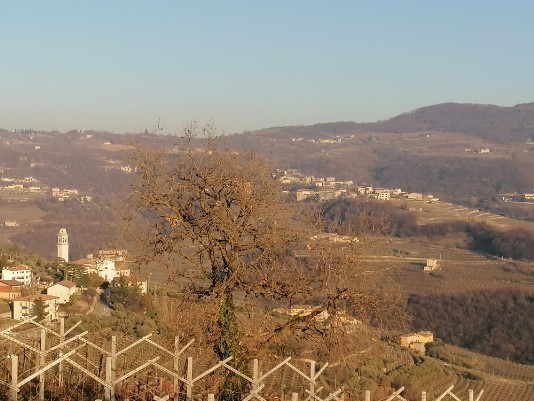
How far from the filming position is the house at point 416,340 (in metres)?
25.9

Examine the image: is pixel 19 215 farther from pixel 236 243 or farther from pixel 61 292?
pixel 236 243

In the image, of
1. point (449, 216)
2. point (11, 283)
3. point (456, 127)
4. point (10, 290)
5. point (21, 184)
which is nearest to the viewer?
point (10, 290)

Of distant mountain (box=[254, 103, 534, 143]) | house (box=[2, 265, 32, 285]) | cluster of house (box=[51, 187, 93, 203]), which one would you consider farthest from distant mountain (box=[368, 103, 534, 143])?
house (box=[2, 265, 32, 285])

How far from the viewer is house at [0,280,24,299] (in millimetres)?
23922

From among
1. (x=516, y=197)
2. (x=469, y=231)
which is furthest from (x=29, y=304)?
(x=516, y=197)

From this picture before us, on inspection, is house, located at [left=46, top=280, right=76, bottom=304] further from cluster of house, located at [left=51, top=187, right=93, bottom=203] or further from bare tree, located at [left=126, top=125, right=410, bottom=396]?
cluster of house, located at [left=51, top=187, right=93, bottom=203]

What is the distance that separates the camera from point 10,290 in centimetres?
2412

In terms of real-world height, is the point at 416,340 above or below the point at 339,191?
above

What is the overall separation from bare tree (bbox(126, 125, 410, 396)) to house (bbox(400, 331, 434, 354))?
17.9 metres

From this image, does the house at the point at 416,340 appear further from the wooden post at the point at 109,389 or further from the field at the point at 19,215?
the field at the point at 19,215

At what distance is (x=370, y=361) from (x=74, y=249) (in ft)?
119

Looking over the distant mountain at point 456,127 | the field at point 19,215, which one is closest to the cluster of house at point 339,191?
the field at point 19,215

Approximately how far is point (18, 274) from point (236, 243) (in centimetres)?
2017

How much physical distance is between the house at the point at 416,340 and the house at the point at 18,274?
11.8 m
